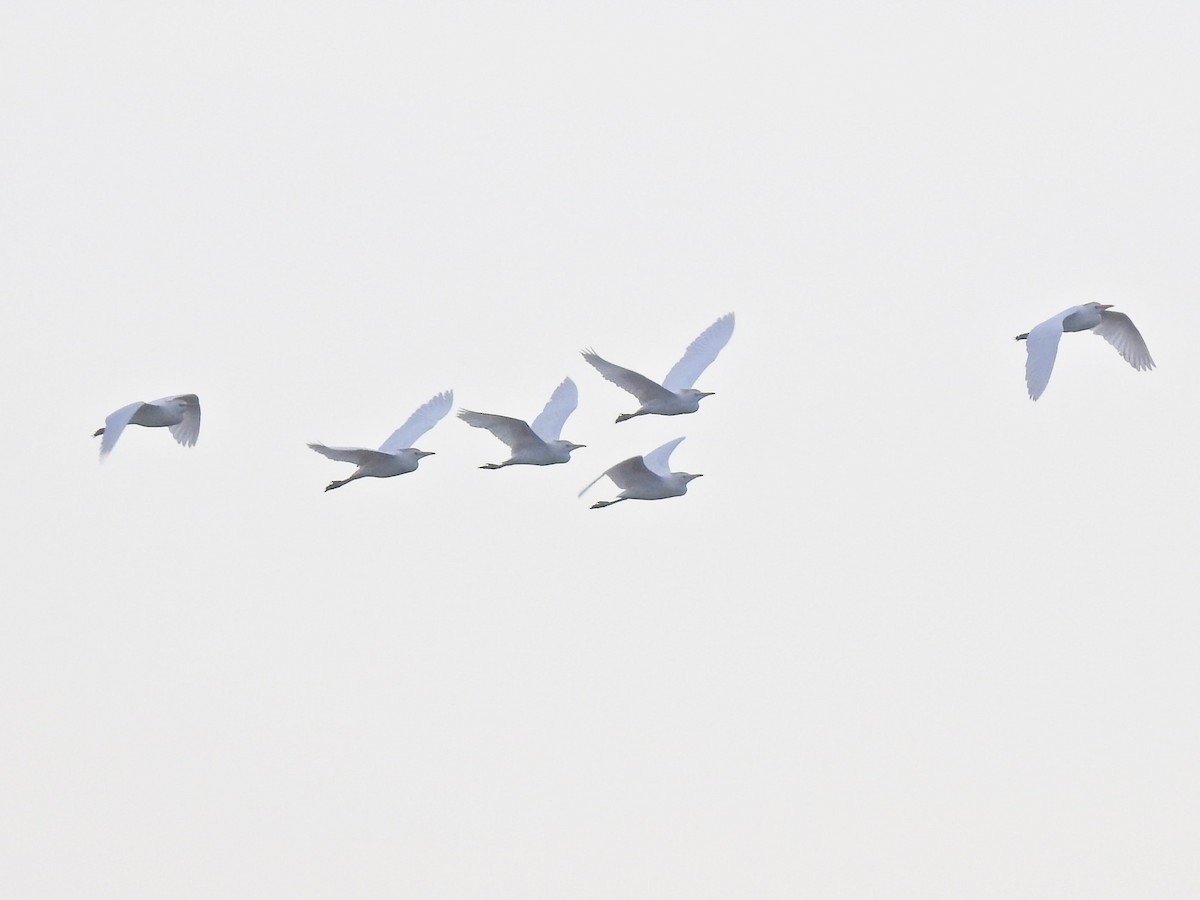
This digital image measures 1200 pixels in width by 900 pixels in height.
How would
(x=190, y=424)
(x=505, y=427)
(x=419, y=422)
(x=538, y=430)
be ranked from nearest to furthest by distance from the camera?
(x=505, y=427), (x=190, y=424), (x=419, y=422), (x=538, y=430)

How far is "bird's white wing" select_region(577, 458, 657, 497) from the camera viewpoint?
6856 cm

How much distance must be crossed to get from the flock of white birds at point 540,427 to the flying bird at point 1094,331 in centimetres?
889

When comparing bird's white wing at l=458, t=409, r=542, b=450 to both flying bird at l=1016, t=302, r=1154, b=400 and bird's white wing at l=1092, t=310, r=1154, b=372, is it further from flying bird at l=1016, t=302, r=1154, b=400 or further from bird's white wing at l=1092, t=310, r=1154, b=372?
bird's white wing at l=1092, t=310, r=1154, b=372

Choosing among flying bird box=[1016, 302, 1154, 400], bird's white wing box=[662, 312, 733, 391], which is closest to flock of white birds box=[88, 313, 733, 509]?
bird's white wing box=[662, 312, 733, 391]

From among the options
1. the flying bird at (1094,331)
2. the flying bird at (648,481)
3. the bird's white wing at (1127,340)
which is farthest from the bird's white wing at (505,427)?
the bird's white wing at (1127,340)

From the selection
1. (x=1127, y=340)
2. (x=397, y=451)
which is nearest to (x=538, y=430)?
(x=397, y=451)

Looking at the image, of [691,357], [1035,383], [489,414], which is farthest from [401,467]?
[1035,383]

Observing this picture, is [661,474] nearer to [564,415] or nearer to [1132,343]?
[564,415]

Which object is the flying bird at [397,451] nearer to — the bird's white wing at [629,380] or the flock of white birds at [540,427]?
the flock of white birds at [540,427]

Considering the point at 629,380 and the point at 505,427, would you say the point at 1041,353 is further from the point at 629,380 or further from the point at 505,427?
the point at 505,427

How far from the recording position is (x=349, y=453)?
67438 mm

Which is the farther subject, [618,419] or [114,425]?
[618,419]

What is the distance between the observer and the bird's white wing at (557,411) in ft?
243

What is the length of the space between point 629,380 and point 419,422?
655 centimetres
